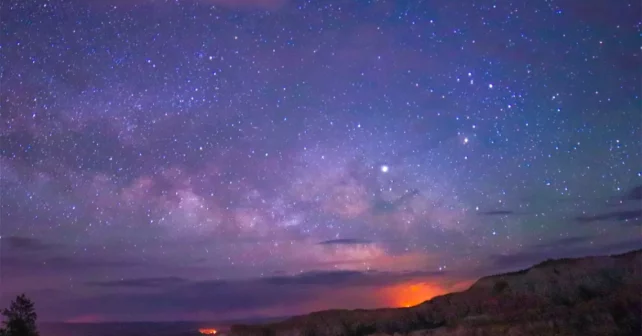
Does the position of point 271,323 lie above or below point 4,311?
below

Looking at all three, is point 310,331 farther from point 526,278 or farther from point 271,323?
point 526,278

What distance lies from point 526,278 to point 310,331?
1702cm

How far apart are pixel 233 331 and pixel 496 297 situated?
19.1 m

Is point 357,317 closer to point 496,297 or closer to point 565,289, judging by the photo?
point 496,297

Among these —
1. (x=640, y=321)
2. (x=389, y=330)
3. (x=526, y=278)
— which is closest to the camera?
(x=640, y=321)

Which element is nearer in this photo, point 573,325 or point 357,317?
point 573,325

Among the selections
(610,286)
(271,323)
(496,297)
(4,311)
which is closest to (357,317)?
(271,323)

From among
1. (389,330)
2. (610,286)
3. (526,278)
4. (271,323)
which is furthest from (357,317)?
(610,286)

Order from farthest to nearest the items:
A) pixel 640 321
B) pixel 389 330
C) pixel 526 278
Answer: pixel 526 278 → pixel 389 330 → pixel 640 321

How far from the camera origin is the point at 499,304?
42031 mm

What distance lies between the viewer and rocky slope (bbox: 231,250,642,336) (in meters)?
37.1

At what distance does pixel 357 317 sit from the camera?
4350 centimetres

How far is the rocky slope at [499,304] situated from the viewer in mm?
37062

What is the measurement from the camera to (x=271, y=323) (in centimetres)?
4419
